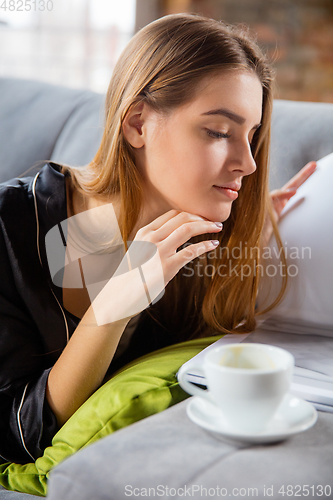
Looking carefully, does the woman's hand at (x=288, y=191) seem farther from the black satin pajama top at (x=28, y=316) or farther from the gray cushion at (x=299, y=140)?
the black satin pajama top at (x=28, y=316)

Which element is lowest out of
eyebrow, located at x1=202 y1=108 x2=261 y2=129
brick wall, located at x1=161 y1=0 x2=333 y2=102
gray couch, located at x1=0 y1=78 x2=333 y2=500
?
gray couch, located at x1=0 y1=78 x2=333 y2=500

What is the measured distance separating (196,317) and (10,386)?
416 mm

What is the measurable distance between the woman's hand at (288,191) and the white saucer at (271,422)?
1.66ft

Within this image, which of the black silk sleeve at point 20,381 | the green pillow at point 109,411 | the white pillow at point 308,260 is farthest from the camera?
the white pillow at point 308,260

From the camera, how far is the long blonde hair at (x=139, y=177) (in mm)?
808

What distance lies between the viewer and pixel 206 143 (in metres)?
0.81

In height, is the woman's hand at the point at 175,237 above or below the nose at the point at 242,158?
below

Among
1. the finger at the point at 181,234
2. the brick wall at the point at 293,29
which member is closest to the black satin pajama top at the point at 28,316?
the finger at the point at 181,234

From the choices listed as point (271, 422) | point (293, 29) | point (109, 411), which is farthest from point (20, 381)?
point (293, 29)

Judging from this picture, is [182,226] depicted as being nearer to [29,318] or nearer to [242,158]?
[242,158]

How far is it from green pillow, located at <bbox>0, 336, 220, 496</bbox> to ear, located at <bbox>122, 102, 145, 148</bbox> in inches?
15.2

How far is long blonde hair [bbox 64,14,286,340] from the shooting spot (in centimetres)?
81

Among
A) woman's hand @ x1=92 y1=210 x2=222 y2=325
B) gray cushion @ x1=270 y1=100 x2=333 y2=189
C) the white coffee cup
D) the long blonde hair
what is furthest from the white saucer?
gray cushion @ x1=270 y1=100 x2=333 y2=189

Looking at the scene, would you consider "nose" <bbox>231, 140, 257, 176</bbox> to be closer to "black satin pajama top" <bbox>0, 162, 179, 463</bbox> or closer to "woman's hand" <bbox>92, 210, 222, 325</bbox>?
"woman's hand" <bbox>92, 210, 222, 325</bbox>
